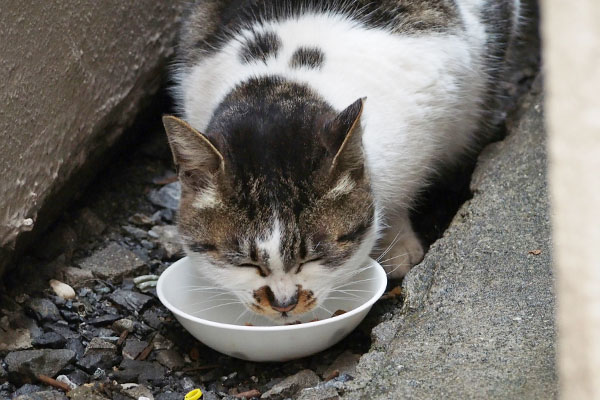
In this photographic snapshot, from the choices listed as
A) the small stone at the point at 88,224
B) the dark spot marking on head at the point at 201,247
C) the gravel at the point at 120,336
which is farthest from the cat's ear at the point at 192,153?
the small stone at the point at 88,224

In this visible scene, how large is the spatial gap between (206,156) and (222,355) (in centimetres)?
76

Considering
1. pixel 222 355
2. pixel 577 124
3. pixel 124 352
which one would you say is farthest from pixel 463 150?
pixel 577 124

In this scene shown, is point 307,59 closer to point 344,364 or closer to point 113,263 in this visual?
point 344,364

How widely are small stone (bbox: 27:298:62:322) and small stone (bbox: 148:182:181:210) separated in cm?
82

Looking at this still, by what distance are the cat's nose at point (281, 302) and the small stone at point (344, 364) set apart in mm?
294

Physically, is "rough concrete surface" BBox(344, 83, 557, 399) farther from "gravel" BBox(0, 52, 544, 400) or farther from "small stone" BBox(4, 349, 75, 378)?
"small stone" BBox(4, 349, 75, 378)

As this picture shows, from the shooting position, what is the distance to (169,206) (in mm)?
3637

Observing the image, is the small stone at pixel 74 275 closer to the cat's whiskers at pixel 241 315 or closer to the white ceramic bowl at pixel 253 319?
the white ceramic bowl at pixel 253 319

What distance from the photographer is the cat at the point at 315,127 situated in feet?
7.89

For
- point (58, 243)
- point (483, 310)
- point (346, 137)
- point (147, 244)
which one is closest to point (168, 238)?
point (147, 244)

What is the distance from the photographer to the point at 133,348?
9.14 feet

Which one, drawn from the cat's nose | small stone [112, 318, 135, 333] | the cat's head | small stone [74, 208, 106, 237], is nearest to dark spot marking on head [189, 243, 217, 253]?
the cat's head

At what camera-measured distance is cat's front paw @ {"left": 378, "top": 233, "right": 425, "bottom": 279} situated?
312 centimetres

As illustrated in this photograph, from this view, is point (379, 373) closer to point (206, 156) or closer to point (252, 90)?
point (206, 156)
